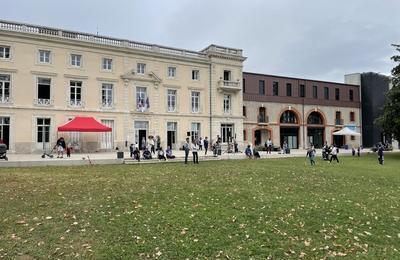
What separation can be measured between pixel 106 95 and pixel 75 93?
289 centimetres

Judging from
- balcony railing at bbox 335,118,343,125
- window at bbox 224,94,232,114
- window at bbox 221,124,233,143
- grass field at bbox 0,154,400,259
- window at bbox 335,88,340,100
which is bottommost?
grass field at bbox 0,154,400,259

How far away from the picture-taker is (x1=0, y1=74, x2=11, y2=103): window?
28250mm

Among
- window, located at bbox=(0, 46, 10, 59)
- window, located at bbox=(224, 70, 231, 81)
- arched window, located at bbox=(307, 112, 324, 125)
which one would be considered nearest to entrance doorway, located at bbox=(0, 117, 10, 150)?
window, located at bbox=(0, 46, 10, 59)

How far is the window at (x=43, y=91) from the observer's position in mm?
29720

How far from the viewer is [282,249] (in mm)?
5531

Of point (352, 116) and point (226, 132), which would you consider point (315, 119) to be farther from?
point (226, 132)

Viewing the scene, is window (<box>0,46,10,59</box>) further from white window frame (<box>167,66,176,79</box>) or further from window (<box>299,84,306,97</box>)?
window (<box>299,84,306,97</box>)

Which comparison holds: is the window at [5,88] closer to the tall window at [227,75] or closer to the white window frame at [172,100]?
the white window frame at [172,100]

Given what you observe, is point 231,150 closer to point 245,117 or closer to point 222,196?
point 245,117

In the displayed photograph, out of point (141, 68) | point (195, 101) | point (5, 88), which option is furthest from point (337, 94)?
point (5, 88)

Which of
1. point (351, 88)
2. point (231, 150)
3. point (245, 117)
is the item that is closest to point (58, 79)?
point (231, 150)

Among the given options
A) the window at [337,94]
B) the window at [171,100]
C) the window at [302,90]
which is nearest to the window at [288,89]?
the window at [302,90]

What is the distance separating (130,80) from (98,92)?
11.3 feet

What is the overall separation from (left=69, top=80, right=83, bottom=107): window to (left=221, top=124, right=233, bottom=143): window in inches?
629
